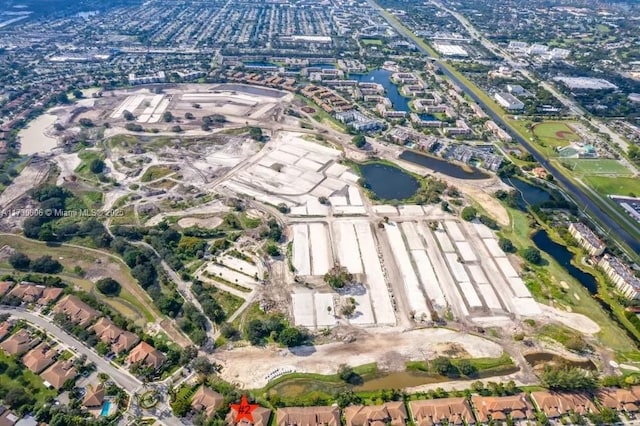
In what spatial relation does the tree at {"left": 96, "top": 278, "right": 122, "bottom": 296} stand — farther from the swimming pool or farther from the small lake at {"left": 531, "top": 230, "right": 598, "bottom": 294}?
the small lake at {"left": 531, "top": 230, "right": 598, "bottom": 294}

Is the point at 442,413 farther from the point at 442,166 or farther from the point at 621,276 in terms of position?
the point at 442,166

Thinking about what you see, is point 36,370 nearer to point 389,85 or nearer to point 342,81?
point 342,81

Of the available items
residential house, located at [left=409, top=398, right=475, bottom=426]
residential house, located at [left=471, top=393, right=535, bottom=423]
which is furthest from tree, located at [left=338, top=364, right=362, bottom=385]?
residential house, located at [left=471, top=393, right=535, bottom=423]

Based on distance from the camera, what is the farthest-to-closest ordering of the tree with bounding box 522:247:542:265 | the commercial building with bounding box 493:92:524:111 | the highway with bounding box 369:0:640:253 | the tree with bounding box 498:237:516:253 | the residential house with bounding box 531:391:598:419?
1. the commercial building with bounding box 493:92:524:111
2. the highway with bounding box 369:0:640:253
3. the tree with bounding box 498:237:516:253
4. the tree with bounding box 522:247:542:265
5. the residential house with bounding box 531:391:598:419

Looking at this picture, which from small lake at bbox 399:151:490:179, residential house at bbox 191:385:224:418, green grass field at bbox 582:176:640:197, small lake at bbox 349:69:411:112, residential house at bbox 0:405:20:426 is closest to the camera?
residential house at bbox 0:405:20:426

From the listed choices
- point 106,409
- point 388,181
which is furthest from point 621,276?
point 106,409

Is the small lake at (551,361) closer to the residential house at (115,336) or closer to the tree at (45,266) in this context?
the residential house at (115,336)
